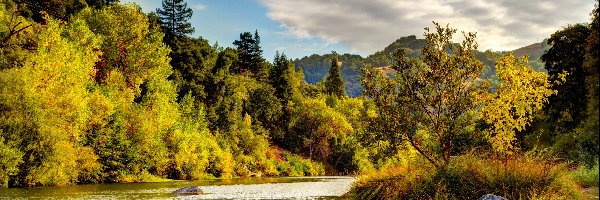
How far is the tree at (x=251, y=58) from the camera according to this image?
120500mm

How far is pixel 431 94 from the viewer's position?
84.0ft

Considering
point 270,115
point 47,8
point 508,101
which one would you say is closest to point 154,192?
point 508,101

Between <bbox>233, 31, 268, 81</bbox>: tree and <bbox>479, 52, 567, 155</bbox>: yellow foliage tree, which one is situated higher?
<bbox>233, 31, 268, 81</bbox>: tree

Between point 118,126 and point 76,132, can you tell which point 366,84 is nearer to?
point 76,132

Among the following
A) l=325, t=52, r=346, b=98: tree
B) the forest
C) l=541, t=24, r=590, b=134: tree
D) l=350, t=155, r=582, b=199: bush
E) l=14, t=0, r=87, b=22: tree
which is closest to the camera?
l=350, t=155, r=582, b=199: bush

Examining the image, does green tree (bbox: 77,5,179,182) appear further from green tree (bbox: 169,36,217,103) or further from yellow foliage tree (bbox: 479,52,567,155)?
yellow foliage tree (bbox: 479,52,567,155)

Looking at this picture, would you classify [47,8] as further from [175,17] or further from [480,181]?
[480,181]

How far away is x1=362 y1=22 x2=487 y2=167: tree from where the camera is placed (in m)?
25.1

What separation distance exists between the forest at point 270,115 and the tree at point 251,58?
38.9ft

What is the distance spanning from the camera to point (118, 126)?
174 ft

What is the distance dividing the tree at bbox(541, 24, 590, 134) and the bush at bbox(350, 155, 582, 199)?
2571 cm

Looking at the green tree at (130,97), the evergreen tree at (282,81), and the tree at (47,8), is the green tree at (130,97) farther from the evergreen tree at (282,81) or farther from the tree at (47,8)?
the evergreen tree at (282,81)

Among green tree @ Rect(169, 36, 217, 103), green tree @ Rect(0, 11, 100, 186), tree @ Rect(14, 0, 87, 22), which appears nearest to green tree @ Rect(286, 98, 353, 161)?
green tree @ Rect(169, 36, 217, 103)

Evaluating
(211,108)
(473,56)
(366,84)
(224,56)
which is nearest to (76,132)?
(366,84)
